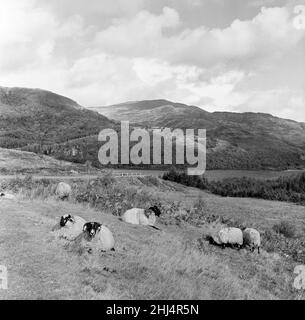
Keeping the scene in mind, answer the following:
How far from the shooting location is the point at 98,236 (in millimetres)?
15711

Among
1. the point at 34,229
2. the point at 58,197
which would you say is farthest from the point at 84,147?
the point at 34,229

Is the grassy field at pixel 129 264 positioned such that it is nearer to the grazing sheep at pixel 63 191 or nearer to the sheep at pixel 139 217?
the sheep at pixel 139 217

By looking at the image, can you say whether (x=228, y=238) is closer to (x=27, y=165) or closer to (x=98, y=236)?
(x=98, y=236)

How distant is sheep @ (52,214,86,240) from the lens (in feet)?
52.8

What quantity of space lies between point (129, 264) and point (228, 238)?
9662mm

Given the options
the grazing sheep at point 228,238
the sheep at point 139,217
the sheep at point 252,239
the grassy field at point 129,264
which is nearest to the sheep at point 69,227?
the grassy field at point 129,264

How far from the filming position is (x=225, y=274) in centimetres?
1684

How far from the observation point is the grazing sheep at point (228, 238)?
2286 cm

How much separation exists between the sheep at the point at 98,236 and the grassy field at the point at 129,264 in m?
0.51

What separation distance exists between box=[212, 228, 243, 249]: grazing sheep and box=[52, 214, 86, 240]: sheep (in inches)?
353

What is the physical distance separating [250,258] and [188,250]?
3.91 m

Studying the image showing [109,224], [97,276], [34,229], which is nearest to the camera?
[97,276]

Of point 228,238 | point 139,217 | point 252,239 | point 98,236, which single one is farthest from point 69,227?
point 252,239
